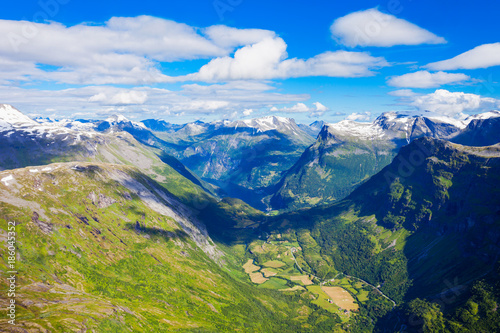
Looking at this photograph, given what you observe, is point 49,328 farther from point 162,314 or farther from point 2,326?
point 162,314

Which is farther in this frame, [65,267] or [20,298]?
[65,267]

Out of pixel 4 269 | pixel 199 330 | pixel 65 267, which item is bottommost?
pixel 199 330

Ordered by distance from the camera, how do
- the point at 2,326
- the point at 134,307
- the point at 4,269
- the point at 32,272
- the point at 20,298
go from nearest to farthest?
the point at 2,326 < the point at 20,298 < the point at 4,269 < the point at 32,272 < the point at 134,307

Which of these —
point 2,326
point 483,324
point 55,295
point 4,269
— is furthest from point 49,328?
point 483,324

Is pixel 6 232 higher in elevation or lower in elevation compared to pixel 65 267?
higher

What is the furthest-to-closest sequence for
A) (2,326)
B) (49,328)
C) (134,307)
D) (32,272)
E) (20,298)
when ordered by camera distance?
(134,307) → (32,272) → (20,298) → (49,328) → (2,326)

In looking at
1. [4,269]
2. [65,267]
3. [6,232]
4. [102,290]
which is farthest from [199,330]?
[6,232]

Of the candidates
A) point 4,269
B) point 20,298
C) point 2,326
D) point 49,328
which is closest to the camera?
point 2,326

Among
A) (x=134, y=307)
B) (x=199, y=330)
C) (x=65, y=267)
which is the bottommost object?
(x=199, y=330)

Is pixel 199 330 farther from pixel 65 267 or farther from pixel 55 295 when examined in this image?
pixel 65 267
